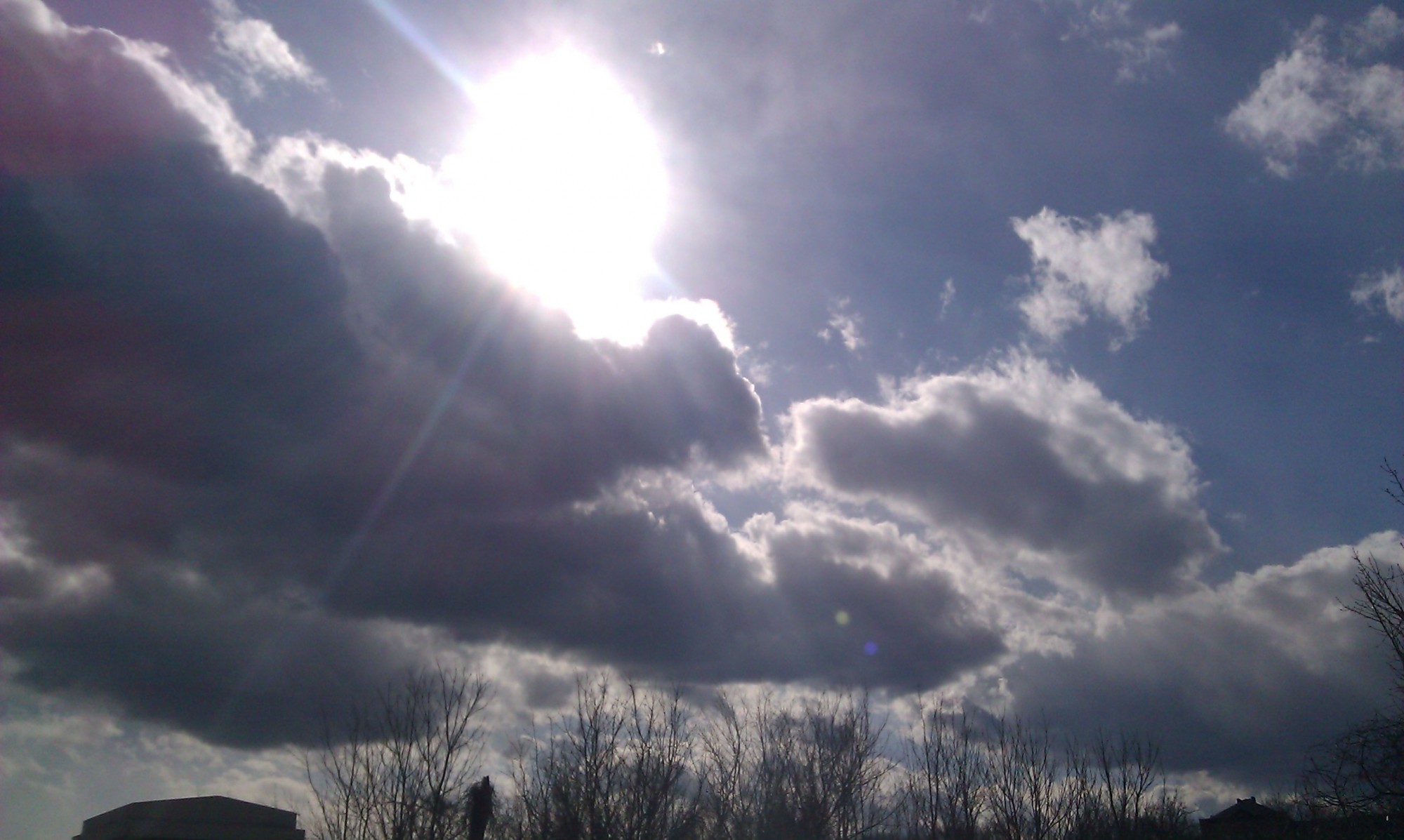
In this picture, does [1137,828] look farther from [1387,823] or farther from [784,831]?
[1387,823]

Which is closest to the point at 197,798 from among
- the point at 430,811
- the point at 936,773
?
the point at 430,811

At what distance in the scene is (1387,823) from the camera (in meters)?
24.4

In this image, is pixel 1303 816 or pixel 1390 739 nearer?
pixel 1390 739

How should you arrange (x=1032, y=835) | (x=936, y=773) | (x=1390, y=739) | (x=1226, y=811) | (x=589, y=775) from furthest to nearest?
(x=1226, y=811), (x=936, y=773), (x=1032, y=835), (x=589, y=775), (x=1390, y=739)

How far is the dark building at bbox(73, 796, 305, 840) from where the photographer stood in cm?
4356

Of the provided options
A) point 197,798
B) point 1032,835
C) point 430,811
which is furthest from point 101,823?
point 1032,835

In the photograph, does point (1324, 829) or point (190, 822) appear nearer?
point (1324, 829)

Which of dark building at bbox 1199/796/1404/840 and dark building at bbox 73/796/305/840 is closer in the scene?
dark building at bbox 1199/796/1404/840

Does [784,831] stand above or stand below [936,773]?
below

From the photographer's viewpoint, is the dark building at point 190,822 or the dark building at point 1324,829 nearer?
the dark building at point 1324,829

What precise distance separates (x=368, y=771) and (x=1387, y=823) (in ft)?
109

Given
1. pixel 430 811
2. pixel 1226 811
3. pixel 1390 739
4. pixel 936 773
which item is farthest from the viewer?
pixel 1226 811

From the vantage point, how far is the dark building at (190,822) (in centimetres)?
4356

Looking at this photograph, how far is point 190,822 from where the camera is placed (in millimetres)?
44250
